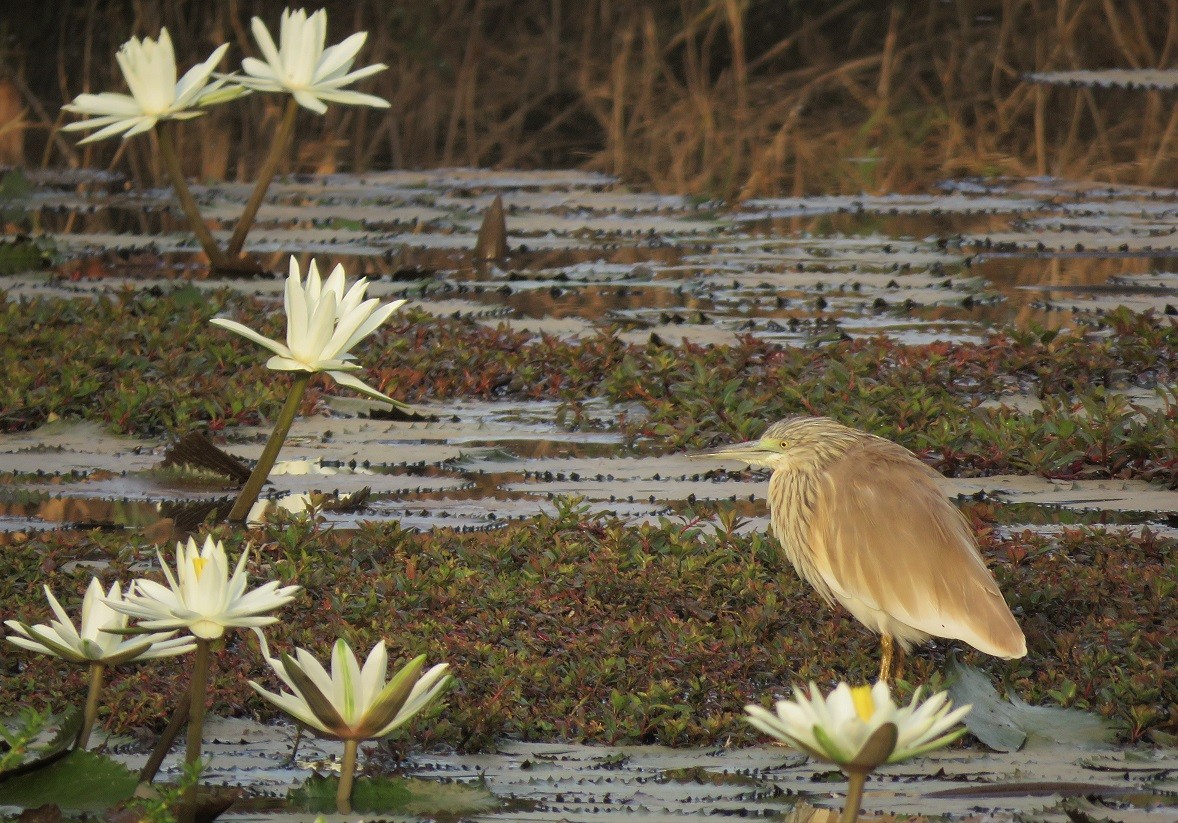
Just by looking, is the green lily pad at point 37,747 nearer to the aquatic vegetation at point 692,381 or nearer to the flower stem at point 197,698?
Answer: the flower stem at point 197,698

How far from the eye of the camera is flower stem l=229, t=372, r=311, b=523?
365 cm

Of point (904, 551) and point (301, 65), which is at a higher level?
point (301, 65)

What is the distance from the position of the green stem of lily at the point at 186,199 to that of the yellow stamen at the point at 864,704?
5.20m

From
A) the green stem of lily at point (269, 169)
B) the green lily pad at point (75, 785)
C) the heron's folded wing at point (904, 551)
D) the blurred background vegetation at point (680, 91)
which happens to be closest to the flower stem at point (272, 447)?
the green lily pad at point (75, 785)

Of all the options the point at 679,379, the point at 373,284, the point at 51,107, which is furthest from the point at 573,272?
the point at 51,107

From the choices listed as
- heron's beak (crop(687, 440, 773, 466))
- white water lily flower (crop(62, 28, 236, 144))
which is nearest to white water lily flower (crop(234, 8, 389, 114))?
white water lily flower (crop(62, 28, 236, 144))

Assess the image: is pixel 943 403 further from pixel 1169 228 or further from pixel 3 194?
pixel 3 194

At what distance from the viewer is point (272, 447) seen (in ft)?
13.0

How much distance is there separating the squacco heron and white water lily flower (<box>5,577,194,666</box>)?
1685mm

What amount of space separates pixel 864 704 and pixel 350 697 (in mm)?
818

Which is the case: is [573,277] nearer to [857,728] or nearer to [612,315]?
[612,315]

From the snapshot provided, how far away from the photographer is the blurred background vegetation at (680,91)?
1105 cm

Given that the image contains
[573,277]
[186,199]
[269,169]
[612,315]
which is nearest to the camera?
[269,169]

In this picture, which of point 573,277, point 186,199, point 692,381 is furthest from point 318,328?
point 573,277
